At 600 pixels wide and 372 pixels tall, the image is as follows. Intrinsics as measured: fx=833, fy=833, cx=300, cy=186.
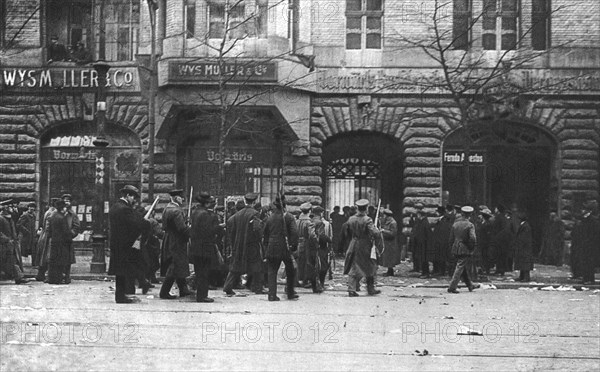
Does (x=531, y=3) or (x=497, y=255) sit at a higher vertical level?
(x=531, y=3)

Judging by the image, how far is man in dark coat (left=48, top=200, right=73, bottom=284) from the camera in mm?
16969

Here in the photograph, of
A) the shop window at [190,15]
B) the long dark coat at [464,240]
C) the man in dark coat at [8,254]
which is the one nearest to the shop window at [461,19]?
the shop window at [190,15]

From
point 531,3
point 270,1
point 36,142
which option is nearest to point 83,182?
point 36,142

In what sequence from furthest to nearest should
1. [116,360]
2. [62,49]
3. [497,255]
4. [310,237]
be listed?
[62,49], [497,255], [310,237], [116,360]

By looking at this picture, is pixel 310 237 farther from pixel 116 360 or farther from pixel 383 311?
pixel 116 360

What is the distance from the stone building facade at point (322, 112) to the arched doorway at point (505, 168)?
0.04 m

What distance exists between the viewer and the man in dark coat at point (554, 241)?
23.7m

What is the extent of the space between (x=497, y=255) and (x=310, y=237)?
6.65m

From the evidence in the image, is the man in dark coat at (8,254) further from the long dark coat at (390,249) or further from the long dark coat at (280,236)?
the long dark coat at (390,249)

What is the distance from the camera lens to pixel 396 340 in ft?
32.0

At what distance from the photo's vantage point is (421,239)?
2080 cm

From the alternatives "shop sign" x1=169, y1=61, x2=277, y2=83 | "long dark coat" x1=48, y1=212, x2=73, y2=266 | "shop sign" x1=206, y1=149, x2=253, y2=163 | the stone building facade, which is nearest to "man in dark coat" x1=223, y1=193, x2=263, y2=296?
"long dark coat" x1=48, y1=212, x2=73, y2=266

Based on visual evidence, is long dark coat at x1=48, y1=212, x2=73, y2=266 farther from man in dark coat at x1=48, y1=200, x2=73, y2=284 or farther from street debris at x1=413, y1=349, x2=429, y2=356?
street debris at x1=413, y1=349, x2=429, y2=356

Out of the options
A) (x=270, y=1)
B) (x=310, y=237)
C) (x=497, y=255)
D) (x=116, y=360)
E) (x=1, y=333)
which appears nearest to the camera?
(x=116, y=360)
